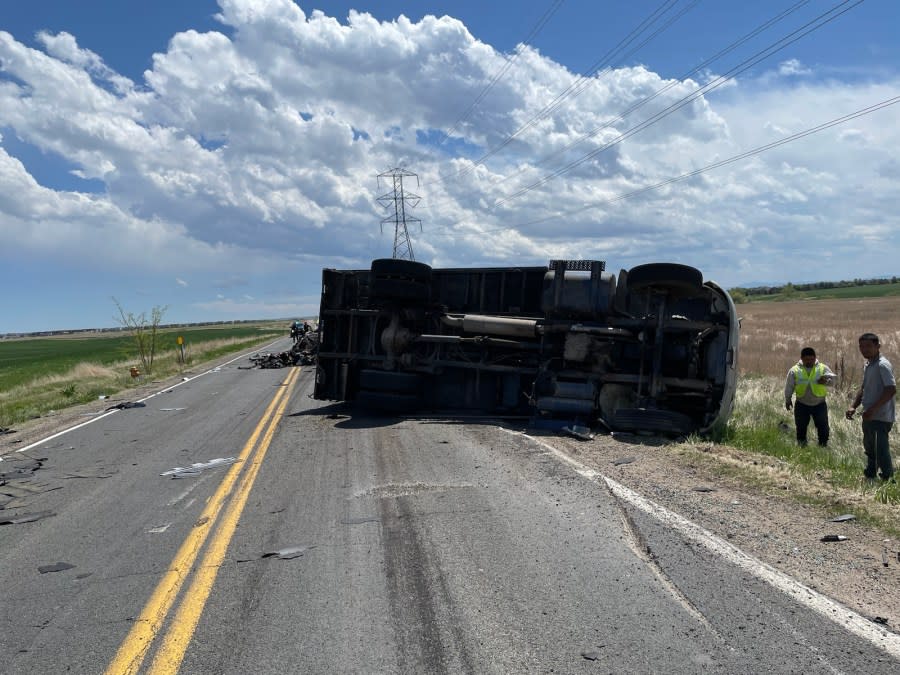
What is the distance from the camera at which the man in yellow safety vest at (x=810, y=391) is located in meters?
9.48

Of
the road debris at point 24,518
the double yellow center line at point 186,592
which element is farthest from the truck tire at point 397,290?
the road debris at point 24,518

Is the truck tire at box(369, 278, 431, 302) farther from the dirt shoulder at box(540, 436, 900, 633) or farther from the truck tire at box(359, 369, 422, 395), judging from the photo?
the dirt shoulder at box(540, 436, 900, 633)

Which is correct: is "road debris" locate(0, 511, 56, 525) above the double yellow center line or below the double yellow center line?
below

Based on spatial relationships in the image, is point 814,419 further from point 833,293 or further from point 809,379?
point 833,293

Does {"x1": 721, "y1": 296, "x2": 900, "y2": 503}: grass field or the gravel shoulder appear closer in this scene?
the gravel shoulder

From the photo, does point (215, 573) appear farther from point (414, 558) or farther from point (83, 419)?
point (83, 419)

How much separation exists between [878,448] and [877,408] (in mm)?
436

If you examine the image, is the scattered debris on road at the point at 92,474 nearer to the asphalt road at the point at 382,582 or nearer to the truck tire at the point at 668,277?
the asphalt road at the point at 382,582

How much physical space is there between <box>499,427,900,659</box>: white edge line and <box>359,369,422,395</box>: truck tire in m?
6.22

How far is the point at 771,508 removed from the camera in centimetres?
582

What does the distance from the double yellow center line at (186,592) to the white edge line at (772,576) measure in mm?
3469

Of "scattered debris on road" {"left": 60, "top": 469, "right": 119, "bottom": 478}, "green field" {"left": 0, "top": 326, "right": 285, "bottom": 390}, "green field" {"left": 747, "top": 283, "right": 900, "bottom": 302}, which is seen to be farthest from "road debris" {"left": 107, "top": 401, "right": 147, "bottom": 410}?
"green field" {"left": 747, "top": 283, "right": 900, "bottom": 302}

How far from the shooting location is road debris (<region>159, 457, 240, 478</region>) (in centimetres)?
814

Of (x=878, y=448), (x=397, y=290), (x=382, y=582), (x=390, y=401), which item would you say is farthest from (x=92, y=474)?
(x=878, y=448)
